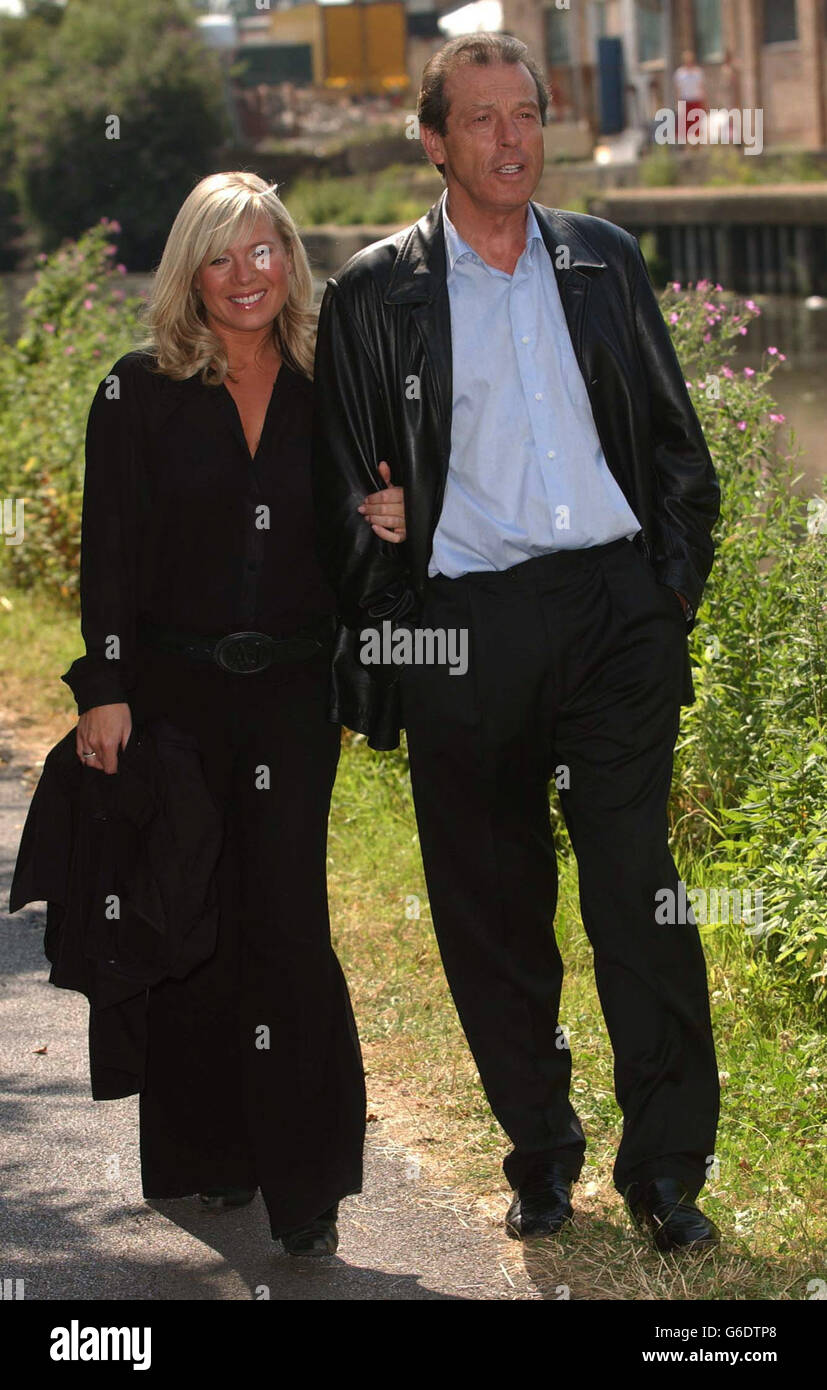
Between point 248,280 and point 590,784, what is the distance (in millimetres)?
1232

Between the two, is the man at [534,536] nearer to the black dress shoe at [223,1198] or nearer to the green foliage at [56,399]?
the black dress shoe at [223,1198]

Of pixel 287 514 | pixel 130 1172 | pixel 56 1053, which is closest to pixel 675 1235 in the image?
pixel 130 1172

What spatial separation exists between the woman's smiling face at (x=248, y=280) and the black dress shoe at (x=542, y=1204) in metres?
1.86

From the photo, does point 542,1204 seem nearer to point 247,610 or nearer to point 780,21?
point 247,610

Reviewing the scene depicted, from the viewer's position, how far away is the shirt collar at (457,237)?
405 cm

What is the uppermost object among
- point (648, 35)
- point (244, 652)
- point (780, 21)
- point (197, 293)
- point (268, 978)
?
point (648, 35)

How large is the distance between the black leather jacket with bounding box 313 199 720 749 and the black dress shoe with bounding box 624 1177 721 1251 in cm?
99

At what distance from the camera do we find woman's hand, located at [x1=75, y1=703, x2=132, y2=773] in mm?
4098

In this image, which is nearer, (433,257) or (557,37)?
(433,257)

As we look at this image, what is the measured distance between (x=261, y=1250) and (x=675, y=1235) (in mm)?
868

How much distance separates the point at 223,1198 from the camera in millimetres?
4352

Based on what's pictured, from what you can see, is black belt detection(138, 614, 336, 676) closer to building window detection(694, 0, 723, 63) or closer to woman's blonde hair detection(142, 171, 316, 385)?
woman's blonde hair detection(142, 171, 316, 385)

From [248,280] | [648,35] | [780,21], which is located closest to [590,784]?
[248,280]

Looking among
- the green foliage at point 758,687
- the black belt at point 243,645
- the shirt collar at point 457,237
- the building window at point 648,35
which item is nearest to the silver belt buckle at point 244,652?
the black belt at point 243,645
